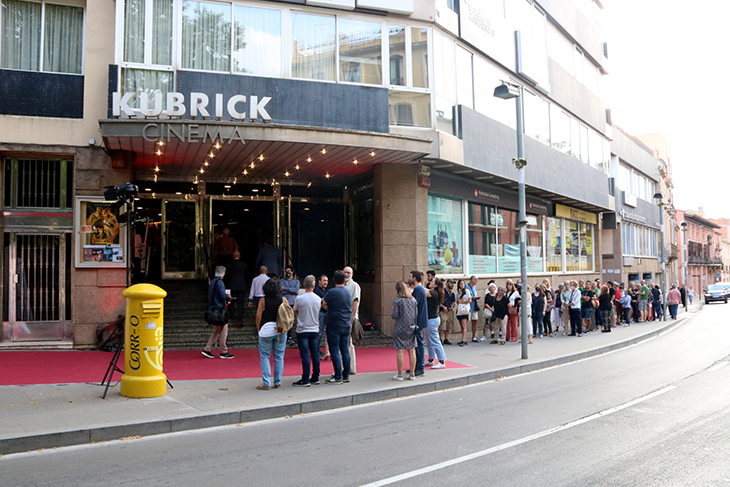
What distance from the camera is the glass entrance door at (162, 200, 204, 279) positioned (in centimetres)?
1839

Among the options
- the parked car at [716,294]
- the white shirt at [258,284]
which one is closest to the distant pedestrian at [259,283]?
the white shirt at [258,284]

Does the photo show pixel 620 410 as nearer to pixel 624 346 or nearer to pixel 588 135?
pixel 624 346

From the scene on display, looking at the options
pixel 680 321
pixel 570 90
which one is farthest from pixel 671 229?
pixel 570 90

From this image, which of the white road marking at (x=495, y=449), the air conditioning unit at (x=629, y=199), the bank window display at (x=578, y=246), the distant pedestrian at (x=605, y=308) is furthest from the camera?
the air conditioning unit at (x=629, y=199)

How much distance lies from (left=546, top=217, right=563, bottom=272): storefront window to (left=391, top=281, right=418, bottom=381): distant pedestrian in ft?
52.5

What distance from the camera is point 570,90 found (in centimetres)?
2598

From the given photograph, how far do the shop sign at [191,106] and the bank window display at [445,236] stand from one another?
6169 millimetres

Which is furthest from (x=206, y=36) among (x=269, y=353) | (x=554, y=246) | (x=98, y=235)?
(x=554, y=246)

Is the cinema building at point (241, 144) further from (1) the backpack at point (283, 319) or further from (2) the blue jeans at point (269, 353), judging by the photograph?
(2) the blue jeans at point (269, 353)

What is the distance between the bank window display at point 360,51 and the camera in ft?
48.7

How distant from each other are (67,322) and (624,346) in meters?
15.4

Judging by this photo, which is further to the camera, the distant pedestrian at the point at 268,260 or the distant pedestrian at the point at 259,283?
the distant pedestrian at the point at 268,260

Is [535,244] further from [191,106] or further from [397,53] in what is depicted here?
[191,106]

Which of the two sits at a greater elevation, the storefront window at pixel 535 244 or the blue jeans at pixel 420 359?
the storefront window at pixel 535 244
